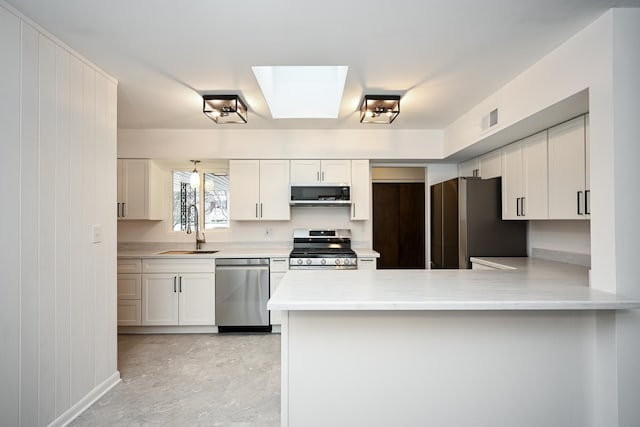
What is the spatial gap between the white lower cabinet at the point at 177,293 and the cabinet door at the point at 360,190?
1.89m

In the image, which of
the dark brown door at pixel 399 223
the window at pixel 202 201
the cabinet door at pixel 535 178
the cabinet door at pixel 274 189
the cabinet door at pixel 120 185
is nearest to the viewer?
the cabinet door at pixel 535 178

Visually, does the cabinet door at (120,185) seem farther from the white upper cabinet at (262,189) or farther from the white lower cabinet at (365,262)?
the white lower cabinet at (365,262)

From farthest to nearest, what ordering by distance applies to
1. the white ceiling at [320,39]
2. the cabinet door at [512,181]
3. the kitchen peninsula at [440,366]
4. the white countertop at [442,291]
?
1. the cabinet door at [512,181]
2. the kitchen peninsula at [440,366]
3. the white ceiling at [320,39]
4. the white countertop at [442,291]

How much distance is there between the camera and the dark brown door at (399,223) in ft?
21.1

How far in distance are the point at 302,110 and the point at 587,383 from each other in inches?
120

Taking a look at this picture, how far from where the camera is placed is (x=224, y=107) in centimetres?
285

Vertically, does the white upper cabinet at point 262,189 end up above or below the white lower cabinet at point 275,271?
above

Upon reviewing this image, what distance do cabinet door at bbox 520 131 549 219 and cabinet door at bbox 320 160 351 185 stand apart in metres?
1.86

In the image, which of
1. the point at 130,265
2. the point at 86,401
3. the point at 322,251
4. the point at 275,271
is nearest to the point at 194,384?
the point at 86,401

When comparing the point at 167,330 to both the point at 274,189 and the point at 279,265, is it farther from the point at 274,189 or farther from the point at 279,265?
the point at 274,189

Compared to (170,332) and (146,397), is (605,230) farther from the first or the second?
(170,332)

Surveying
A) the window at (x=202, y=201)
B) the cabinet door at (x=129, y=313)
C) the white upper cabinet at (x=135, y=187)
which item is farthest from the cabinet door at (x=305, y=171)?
the cabinet door at (x=129, y=313)

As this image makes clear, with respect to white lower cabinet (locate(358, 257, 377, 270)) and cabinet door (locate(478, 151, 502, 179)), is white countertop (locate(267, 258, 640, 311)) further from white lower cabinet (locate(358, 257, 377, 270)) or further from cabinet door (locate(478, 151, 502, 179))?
white lower cabinet (locate(358, 257, 377, 270))

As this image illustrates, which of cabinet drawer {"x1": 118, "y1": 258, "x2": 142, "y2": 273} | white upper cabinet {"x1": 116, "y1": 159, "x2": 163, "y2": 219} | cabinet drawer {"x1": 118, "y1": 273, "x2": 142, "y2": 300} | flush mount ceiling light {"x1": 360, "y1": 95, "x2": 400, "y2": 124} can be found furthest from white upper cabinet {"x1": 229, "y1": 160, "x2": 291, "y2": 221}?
flush mount ceiling light {"x1": 360, "y1": 95, "x2": 400, "y2": 124}
